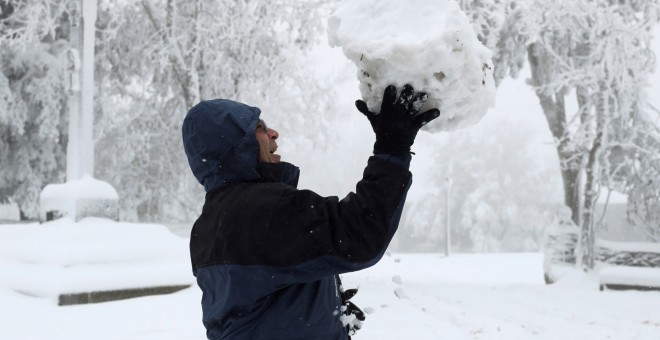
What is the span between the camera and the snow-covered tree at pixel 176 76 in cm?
1286

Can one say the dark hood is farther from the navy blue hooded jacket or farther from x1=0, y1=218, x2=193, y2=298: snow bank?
x1=0, y1=218, x2=193, y2=298: snow bank

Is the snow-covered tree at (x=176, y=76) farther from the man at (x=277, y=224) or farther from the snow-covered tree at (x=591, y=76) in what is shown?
the man at (x=277, y=224)

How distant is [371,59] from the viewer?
74.3 inches

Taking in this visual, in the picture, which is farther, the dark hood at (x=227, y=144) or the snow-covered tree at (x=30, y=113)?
the snow-covered tree at (x=30, y=113)

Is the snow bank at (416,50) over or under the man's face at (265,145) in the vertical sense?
over

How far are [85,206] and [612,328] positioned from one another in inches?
246

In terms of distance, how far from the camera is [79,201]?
8258mm

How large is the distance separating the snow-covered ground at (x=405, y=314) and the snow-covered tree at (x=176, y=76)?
500cm

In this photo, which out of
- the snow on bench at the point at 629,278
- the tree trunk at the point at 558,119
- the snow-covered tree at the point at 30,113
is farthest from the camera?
the snow-covered tree at the point at 30,113

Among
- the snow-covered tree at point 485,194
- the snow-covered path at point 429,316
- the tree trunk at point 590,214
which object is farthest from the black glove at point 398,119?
the snow-covered tree at point 485,194

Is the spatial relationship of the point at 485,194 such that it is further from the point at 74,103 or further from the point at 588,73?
the point at 74,103

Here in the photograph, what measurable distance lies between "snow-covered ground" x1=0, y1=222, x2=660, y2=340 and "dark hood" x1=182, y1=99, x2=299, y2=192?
1733 mm

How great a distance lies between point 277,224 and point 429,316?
20.6 feet

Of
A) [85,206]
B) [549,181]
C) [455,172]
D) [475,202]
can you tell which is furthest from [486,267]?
[549,181]
